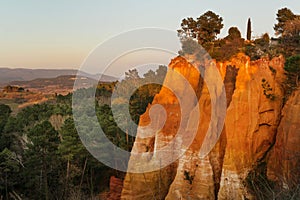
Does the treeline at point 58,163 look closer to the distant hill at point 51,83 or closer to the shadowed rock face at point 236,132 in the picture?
the shadowed rock face at point 236,132

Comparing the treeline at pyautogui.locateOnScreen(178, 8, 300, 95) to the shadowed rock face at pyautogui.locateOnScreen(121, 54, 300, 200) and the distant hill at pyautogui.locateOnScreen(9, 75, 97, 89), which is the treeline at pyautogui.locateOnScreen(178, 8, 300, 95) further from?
the distant hill at pyautogui.locateOnScreen(9, 75, 97, 89)

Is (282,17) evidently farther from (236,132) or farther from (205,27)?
(236,132)

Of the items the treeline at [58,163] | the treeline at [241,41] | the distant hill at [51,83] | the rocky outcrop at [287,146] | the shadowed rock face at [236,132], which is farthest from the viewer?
the distant hill at [51,83]

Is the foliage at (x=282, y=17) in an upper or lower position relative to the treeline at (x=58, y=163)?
upper

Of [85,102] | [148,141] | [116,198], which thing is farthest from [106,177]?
[148,141]

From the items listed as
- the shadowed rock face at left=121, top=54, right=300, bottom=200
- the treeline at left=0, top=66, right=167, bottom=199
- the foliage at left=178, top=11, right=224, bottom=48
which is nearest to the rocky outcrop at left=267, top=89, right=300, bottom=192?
the shadowed rock face at left=121, top=54, right=300, bottom=200

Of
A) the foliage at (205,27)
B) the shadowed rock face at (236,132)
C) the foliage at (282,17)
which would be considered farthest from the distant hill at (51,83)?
the shadowed rock face at (236,132)

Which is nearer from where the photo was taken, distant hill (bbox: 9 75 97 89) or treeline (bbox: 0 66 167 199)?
treeline (bbox: 0 66 167 199)

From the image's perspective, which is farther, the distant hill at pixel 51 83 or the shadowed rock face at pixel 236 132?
the distant hill at pixel 51 83

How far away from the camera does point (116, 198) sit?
16766 mm

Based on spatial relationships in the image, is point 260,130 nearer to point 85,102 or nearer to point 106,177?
point 106,177

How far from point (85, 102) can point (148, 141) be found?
14.5 meters

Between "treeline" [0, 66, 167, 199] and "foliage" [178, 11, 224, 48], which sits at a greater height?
"foliage" [178, 11, 224, 48]

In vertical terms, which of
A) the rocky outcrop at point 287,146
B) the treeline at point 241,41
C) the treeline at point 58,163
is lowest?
the treeline at point 58,163
